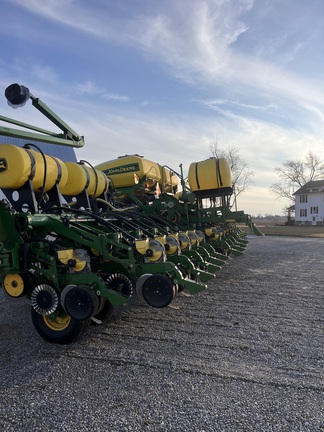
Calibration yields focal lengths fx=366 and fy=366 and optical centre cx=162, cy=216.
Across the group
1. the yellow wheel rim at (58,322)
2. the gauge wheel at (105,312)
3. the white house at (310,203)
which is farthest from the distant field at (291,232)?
the yellow wheel rim at (58,322)

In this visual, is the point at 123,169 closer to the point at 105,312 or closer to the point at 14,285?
the point at 105,312

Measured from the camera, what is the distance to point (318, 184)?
161 ft

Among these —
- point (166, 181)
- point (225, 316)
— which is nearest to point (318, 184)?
point (166, 181)

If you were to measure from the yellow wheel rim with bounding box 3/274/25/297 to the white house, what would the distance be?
46559 mm

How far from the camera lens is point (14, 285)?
13.7 feet

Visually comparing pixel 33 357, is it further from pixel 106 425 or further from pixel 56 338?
pixel 106 425

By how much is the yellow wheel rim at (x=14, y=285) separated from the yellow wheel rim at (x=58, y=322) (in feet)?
1.39

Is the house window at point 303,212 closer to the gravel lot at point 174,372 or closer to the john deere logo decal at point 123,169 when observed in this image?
the john deere logo decal at point 123,169

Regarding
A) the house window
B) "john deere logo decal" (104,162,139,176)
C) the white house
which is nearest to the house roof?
the white house

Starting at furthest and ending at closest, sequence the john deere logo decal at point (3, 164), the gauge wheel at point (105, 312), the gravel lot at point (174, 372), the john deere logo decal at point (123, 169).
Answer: the john deere logo decal at point (123, 169) → the gauge wheel at point (105, 312) → the john deere logo decal at point (3, 164) → the gravel lot at point (174, 372)

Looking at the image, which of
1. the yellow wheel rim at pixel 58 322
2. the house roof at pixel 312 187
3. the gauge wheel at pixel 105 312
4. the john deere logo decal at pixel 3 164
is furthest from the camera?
the house roof at pixel 312 187

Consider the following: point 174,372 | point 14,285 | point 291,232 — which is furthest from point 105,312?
point 291,232

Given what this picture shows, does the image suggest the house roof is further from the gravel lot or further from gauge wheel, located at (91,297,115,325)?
gauge wheel, located at (91,297,115,325)

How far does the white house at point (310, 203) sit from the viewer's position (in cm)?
4702
